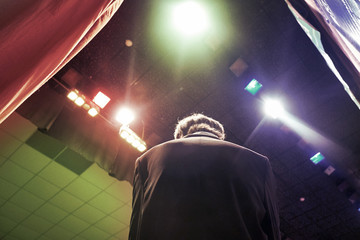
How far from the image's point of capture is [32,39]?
2.30ft

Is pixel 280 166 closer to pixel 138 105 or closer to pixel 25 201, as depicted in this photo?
pixel 138 105

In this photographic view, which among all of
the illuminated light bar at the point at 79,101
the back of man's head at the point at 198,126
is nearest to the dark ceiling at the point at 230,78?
the illuminated light bar at the point at 79,101

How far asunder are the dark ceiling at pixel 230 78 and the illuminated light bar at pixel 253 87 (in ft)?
0.26

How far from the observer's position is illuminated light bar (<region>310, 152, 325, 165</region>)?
4717mm

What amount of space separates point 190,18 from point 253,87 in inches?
56.0

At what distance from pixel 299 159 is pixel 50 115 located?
445 cm

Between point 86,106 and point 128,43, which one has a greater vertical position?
point 128,43

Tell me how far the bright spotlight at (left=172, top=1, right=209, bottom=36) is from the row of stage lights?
1495 mm

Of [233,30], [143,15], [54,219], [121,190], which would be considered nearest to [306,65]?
[233,30]

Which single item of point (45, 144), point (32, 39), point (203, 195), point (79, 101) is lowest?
point (203, 195)

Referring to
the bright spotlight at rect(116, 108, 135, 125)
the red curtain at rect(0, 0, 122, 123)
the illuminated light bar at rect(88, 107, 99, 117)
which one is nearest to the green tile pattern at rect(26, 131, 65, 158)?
the illuminated light bar at rect(88, 107, 99, 117)

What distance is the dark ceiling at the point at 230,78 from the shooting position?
313 centimetres

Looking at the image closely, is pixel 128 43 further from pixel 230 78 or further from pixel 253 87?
pixel 253 87

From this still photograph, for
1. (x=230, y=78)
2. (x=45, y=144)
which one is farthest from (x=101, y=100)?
(x=230, y=78)
